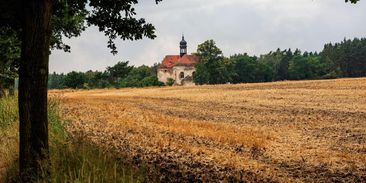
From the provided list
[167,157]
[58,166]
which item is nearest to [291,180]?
[167,157]

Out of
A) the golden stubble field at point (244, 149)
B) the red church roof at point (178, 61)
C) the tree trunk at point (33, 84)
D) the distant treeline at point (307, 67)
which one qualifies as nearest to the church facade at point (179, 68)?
the red church roof at point (178, 61)

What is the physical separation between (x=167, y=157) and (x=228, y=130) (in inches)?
299

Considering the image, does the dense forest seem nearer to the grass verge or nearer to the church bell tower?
the church bell tower

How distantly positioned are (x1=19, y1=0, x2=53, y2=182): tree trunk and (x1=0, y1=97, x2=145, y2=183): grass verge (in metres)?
0.36

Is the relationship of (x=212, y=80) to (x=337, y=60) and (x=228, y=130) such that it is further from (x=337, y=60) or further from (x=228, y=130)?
(x=228, y=130)

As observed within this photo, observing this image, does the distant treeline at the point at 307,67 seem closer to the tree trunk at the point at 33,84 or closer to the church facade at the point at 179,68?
the church facade at the point at 179,68

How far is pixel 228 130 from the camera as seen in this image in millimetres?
18625

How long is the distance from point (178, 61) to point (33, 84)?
138m

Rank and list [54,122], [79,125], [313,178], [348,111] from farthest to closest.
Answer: [348,111] → [79,125] → [54,122] → [313,178]

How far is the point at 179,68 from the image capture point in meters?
145

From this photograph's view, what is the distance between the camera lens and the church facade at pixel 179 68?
142625 mm

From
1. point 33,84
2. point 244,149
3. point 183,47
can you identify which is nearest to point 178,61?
point 183,47

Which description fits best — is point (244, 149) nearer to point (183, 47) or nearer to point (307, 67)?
point (307, 67)

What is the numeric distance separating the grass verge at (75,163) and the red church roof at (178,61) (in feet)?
436
